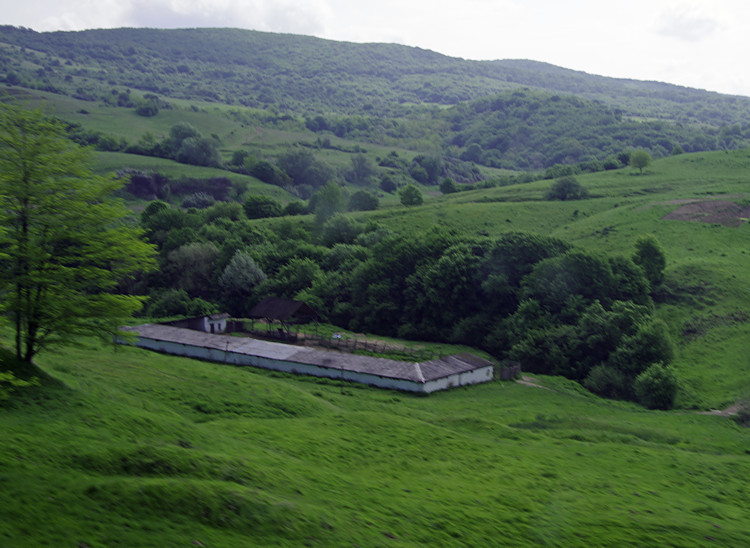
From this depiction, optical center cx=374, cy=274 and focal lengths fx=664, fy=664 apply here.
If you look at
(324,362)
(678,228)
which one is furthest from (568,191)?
(324,362)

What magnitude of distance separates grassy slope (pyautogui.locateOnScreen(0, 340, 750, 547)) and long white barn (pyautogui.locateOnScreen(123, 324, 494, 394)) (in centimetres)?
519

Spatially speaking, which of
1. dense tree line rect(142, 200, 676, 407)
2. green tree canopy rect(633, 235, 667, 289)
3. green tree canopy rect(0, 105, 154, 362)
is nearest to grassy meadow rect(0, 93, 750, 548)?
green tree canopy rect(0, 105, 154, 362)

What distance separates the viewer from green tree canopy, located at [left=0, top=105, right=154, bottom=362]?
86.0 ft

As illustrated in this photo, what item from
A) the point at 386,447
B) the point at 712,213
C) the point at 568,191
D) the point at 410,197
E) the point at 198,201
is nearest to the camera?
the point at 386,447

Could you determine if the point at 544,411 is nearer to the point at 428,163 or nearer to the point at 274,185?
the point at 274,185

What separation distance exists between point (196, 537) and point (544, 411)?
31298mm

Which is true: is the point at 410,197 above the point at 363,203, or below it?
above

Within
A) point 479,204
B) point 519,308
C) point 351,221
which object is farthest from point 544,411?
point 479,204

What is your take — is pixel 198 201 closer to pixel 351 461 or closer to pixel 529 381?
pixel 529 381

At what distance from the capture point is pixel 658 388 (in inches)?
1959

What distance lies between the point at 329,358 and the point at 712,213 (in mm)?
66877

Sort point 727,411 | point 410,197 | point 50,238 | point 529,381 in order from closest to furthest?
point 50,238
point 727,411
point 529,381
point 410,197

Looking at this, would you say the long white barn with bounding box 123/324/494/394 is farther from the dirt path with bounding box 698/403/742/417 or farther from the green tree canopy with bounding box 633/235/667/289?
the green tree canopy with bounding box 633/235/667/289

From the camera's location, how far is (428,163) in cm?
19750
